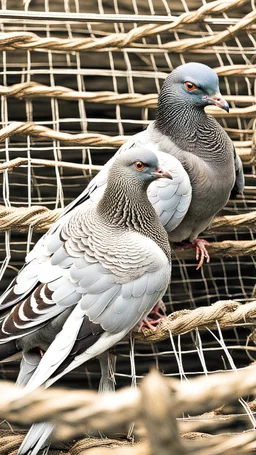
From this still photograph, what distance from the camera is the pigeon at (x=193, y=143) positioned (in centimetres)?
178

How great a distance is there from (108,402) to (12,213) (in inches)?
42.6

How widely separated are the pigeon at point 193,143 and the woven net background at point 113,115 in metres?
0.12

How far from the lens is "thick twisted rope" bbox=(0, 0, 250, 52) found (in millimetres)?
1981

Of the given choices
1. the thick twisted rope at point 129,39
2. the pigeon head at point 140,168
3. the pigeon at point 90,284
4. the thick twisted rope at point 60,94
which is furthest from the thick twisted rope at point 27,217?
the thick twisted rope at point 129,39

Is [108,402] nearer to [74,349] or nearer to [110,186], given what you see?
[74,349]

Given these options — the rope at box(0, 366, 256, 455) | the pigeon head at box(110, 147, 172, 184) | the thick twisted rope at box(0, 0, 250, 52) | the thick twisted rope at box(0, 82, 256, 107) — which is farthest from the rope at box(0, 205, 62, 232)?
the rope at box(0, 366, 256, 455)

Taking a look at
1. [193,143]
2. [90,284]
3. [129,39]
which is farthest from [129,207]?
[129,39]

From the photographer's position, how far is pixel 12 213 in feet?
5.60

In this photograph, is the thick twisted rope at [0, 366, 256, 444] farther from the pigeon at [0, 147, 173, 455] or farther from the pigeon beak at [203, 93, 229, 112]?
the pigeon beak at [203, 93, 229, 112]

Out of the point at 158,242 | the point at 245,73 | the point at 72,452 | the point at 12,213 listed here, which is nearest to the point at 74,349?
the point at 72,452

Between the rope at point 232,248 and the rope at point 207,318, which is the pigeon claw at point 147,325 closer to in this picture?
the rope at point 207,318

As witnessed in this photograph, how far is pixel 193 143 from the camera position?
184 cm

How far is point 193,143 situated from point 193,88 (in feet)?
0.46

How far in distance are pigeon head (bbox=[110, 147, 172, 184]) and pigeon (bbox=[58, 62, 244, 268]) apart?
0.19m
